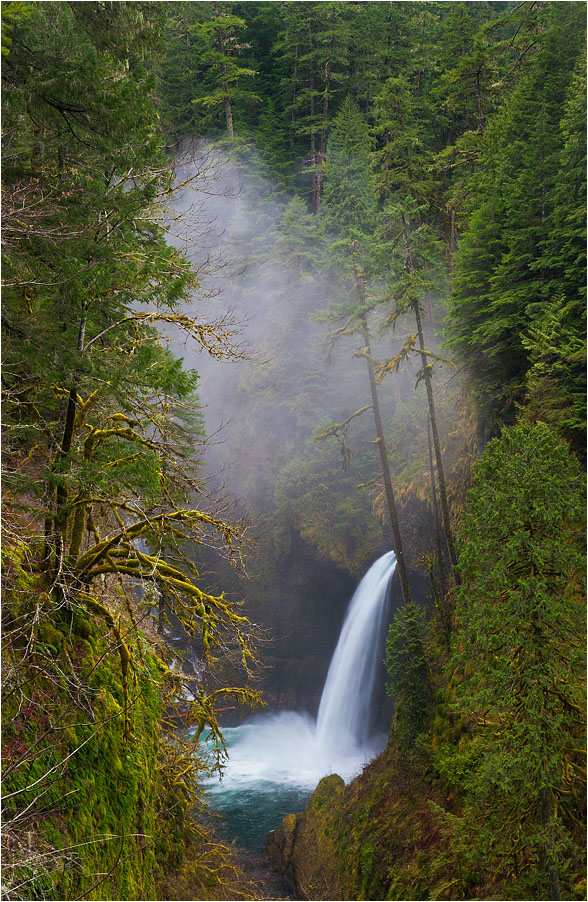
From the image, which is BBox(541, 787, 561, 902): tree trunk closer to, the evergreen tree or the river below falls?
the river below falls

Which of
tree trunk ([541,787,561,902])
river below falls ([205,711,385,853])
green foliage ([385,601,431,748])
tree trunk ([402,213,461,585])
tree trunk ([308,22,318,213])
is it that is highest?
tree trunk ([308,22,318,213])

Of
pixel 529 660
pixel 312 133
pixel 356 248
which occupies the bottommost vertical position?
pixel 529 660

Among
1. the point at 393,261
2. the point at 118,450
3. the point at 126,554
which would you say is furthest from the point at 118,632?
the point at 393,261

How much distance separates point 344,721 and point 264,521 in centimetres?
908

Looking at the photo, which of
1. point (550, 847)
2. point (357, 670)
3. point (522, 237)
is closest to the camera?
point (550, 847)

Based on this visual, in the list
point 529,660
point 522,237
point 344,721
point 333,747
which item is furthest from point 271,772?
point 522,237

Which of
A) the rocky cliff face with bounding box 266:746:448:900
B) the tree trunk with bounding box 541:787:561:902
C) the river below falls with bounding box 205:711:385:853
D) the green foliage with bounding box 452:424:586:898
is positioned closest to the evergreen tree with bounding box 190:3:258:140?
the green foliage with bounding box 452:424:586:898

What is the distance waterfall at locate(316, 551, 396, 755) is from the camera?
56.6 ft

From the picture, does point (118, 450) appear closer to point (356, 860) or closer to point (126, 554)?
point (126, 554)

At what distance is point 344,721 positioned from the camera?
700 inches

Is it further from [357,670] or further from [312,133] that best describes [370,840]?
[312,133]

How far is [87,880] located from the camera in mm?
4883

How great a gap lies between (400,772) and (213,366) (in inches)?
1003

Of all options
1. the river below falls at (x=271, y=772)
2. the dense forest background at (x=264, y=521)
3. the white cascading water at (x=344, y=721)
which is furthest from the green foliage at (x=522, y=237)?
the river below falls at (x=271, y=772)
